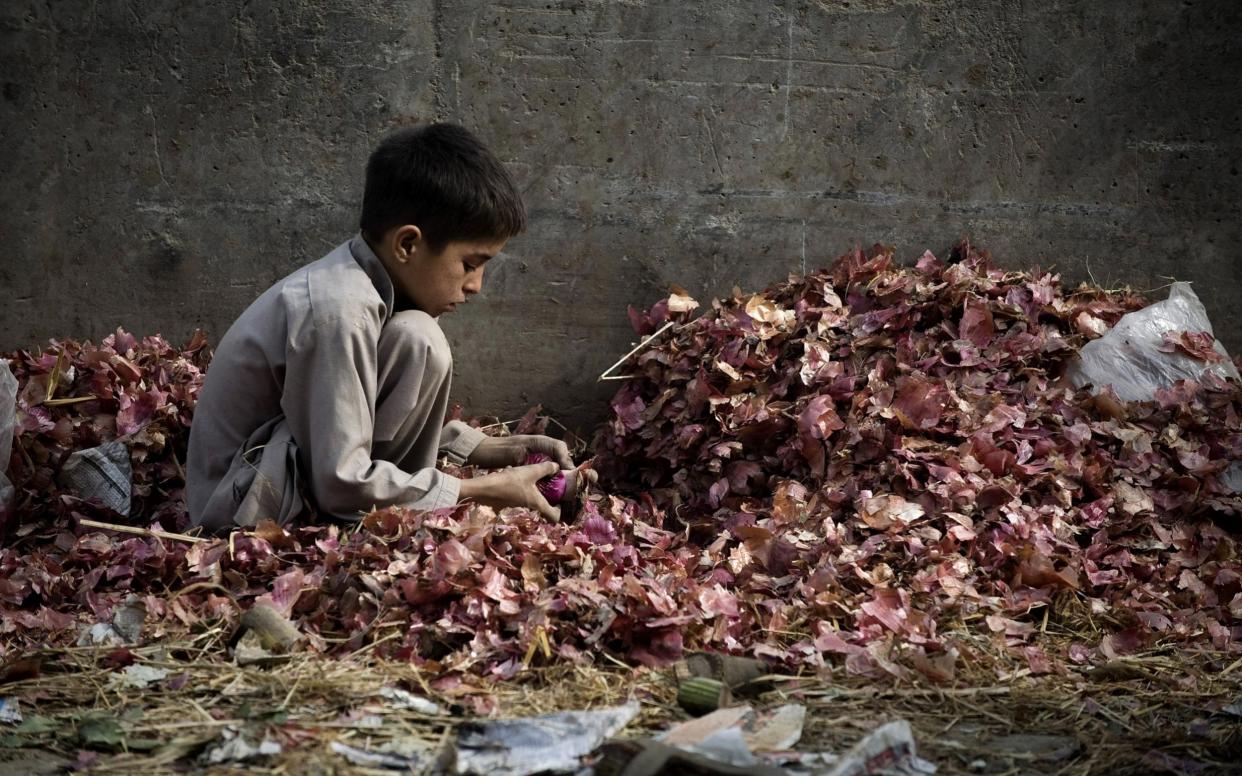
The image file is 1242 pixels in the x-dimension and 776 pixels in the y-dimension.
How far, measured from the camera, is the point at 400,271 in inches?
127

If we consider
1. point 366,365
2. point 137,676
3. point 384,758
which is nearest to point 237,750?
point 384,758

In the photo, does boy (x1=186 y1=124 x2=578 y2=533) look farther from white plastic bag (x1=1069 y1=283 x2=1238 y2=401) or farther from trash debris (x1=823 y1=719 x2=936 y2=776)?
white plastic bag (x1=1069 y1=283 x2=1238 y2=401)

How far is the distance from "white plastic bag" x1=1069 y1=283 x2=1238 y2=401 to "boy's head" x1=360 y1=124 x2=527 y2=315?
1930mm

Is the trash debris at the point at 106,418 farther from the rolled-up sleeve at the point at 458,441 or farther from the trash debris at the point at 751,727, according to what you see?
the trash debris at the point at 751,727

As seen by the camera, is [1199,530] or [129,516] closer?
[1199,530]

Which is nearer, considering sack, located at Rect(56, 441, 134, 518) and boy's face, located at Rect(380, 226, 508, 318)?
boy's face, located at Rect(380, 226, 508, 318)

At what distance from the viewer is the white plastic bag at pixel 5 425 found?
3459 mm

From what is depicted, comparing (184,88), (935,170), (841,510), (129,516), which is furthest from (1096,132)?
(129,516)

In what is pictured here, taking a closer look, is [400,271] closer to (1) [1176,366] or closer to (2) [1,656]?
(2) [1,656]

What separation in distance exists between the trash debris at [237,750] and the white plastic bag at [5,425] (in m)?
1.69

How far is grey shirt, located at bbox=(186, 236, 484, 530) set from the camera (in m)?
2.98

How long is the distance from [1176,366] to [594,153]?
2.12 m

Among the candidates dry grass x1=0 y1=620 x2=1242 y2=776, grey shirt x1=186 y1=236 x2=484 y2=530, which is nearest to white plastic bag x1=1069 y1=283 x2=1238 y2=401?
dry grass x1=0 y1=620 x2=1242 y2=776

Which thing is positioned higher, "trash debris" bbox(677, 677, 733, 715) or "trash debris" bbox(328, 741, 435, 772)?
"trash debris" bbox(677, 677, 733, 715)
